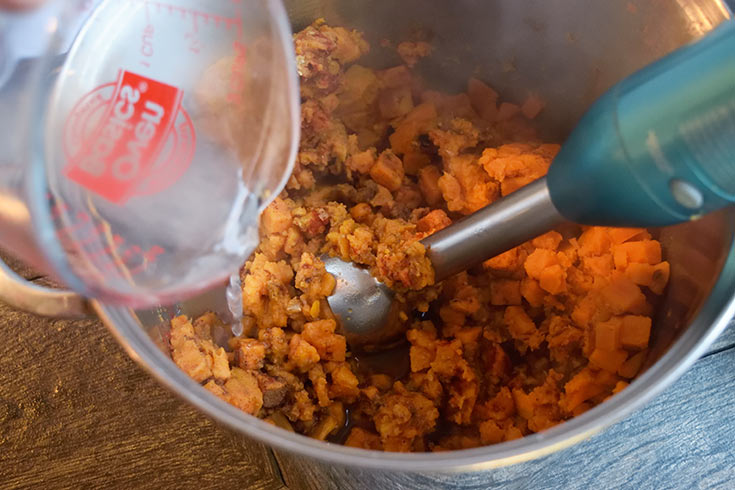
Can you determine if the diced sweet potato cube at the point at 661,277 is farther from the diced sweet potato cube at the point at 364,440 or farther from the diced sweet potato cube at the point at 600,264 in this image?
the diced sweet potato cube at the point at 364,440

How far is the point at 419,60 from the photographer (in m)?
1.21

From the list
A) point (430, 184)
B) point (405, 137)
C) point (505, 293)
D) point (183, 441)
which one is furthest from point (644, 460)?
point (183, 441)

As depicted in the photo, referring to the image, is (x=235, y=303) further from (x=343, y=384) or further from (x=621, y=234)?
(x=621, y=234)

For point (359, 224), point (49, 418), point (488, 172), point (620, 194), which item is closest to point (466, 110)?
point (488, 172)

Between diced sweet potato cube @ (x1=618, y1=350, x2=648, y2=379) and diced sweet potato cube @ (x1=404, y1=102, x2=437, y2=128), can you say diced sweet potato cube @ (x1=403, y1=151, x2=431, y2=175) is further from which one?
diced sweet potato cube @ (x1=618, y1=350, x2=648, y2=379)

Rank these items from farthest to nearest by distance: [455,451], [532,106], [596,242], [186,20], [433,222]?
[532,106], [433,222], [596,242], [186,20], [455,451]

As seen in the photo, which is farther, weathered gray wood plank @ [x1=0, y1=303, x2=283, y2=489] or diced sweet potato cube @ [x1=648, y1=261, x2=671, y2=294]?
weathered gray wood plank @ [x1=0, y1=303, x2=283, y2=489]

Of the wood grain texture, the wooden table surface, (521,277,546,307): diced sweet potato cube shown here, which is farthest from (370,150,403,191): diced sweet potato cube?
the wood grain texture

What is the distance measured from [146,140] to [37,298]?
216mm

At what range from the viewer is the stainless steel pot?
24.4 inches

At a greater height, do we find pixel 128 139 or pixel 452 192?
pixel 128 139

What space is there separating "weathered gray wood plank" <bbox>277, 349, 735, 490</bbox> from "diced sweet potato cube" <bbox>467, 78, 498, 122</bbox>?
0.61m

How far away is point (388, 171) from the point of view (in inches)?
44.1

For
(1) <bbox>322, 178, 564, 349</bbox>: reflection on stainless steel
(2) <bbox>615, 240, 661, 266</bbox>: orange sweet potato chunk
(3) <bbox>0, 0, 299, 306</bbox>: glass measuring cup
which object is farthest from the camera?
(2) <bbox>615, 240, 661, 266</bbox>: orange sweet potato chunk
